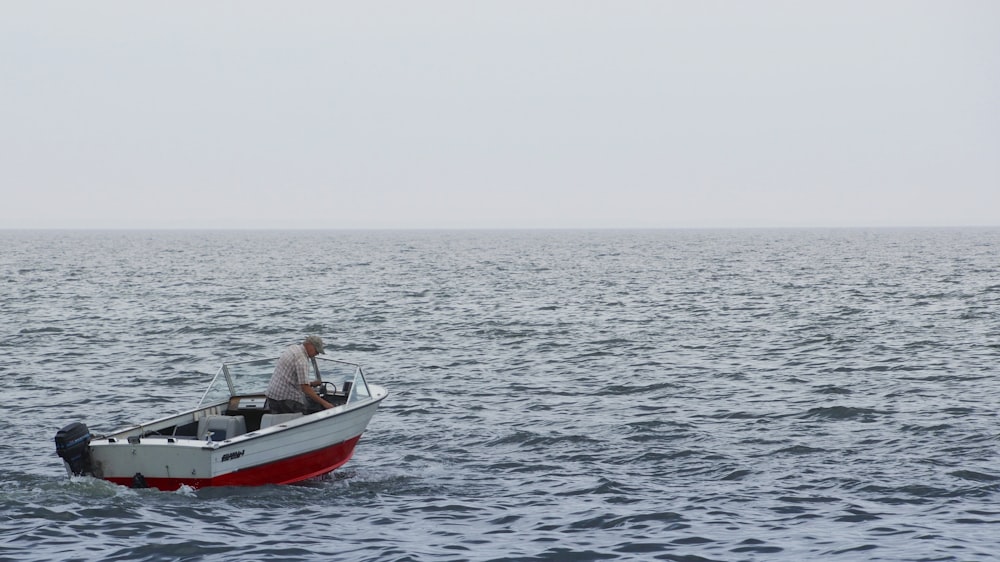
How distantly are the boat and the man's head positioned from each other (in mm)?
1017

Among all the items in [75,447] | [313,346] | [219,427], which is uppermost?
[313,346]

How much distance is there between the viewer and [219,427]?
17.1 meters

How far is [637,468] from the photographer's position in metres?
17.0

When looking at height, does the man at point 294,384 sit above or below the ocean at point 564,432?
above

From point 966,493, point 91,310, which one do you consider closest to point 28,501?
point 966,493

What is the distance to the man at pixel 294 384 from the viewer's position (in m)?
16.9

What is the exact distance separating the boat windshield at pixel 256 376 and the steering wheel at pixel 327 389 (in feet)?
0.18

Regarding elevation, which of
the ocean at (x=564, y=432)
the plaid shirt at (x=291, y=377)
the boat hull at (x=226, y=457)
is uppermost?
the plaid shirt at (x=291, y=377)

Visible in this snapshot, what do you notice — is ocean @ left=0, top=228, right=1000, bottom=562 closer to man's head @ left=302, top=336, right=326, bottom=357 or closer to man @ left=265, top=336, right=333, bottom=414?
man @ left=265, top=336, right=333, bottom=414

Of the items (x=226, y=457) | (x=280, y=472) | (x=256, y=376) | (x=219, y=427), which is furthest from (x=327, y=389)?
(x=226, y=457)

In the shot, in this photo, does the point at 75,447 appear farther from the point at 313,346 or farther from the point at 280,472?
the point at 313,346

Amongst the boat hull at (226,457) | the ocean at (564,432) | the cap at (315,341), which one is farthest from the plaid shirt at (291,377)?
the ocean at (564,432)

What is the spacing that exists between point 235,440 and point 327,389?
3.23m

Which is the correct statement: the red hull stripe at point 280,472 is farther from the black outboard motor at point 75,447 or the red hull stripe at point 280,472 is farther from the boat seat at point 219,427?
the boat seat at point 219,427
